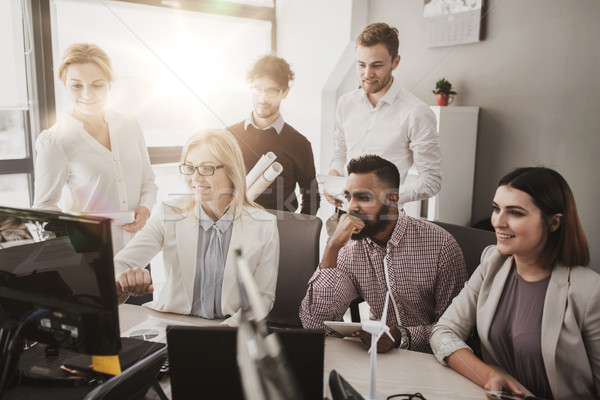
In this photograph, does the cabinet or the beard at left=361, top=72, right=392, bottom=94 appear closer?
the beard at left=361, top=72, right=392, bottom=94

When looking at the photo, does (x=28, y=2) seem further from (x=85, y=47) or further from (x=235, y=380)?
(x=235, y=380)

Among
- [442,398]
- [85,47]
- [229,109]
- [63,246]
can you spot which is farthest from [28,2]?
[442,398]

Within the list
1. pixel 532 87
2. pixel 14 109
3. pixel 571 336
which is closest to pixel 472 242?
pixel 571 336

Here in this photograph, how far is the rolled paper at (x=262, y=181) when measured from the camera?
2.06m

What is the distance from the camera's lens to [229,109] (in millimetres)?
3340

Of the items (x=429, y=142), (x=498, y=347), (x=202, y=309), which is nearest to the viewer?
(x=498, y=347)

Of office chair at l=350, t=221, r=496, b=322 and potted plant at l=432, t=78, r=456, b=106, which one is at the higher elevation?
potted plant at l=432, t=78, r=456, b=106

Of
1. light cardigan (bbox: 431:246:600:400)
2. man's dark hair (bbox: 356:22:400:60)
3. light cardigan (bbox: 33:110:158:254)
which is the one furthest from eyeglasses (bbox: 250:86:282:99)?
light cardigan (bbox: 431:246:600:400)

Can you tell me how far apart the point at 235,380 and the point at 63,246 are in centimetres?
39

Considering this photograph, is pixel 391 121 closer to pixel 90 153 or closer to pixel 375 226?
pixel 375 226

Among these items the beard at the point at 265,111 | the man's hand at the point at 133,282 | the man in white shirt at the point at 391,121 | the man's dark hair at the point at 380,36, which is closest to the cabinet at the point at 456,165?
the man in white shirt at the point at 391,121

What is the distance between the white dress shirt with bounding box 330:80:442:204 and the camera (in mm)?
2135

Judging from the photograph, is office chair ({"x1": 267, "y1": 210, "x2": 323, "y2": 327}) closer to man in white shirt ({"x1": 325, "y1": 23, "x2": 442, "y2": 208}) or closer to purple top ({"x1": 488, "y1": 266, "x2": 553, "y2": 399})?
man in white shirt ({"x1": 325, "y1": 23, "x2": 442, "y2": 208})

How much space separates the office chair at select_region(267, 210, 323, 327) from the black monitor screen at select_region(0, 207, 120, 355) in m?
0.86
